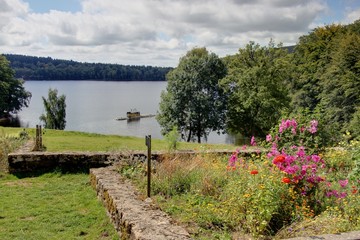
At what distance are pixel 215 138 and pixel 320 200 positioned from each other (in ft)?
121

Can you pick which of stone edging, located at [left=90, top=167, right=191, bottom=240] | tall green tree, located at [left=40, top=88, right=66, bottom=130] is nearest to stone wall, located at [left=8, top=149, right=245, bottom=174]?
stone edging, located at [left=90, top=167, right=191, bottom=240]

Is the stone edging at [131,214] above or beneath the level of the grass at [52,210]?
above

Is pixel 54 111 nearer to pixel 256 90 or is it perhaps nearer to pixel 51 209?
pixel 256 90

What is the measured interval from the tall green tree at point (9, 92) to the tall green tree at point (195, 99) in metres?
26.5

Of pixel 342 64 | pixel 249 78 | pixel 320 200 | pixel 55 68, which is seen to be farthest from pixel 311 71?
pixel 55 68

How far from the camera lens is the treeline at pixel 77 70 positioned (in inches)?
6235

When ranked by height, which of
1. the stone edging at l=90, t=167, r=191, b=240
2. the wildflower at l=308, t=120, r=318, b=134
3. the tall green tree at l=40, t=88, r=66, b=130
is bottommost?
the tall green tree at l=40, t=88, r=66, b=130

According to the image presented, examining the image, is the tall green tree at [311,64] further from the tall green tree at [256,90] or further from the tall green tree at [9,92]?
the tall green tree at [9,92]

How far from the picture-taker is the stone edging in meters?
3.92

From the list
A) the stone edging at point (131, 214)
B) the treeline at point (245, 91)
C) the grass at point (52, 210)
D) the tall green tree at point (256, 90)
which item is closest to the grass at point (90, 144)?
the grass at point (52, 210)

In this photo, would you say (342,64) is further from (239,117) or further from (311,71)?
(239,117)

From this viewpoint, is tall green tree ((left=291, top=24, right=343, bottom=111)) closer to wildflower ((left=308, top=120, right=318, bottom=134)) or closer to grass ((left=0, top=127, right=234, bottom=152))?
grass ((left=0, top=127, right=234, bottom=152))

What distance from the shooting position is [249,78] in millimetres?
29000

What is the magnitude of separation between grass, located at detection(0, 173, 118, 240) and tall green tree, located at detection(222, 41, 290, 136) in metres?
21.4
